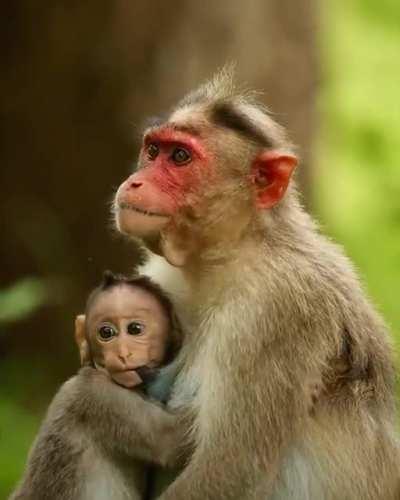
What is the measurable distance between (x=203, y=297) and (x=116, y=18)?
6204 mm

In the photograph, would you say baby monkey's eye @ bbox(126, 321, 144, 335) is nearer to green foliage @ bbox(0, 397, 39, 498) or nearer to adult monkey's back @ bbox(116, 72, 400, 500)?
adult monkey's back @ bbox(116, 72, 400, 500)

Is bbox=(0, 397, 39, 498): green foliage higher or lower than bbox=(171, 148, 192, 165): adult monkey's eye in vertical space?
lower

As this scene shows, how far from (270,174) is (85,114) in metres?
6.39

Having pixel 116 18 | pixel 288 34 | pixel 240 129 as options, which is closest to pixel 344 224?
pixel 288 34

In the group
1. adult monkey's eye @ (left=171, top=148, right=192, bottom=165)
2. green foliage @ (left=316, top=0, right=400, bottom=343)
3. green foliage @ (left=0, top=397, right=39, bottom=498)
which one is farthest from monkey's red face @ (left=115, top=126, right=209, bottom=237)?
green foliage @ (left=316, top=0, right=400, bottom=343)

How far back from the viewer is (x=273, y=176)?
379 inches

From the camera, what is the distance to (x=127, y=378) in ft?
31.3

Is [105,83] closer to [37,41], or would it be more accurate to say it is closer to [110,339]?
[37,41]

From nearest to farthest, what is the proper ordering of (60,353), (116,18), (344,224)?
1. (116,18)
2. (60,353)
3. (344,224)

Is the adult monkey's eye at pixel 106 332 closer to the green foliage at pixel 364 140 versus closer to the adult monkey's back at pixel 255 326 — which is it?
the adult monkey's back at pixel 255 326

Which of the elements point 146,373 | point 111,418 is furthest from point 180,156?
point 111,418

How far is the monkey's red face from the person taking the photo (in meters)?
9.41

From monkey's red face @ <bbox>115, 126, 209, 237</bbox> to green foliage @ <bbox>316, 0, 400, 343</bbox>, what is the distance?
684 centimetres

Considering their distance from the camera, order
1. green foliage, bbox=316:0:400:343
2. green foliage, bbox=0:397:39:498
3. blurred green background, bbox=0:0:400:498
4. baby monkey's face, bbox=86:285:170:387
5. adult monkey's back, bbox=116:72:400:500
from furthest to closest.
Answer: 1. green foliage, bbox=316:0:400:343
2. blurred green background, bbox=0:0:400:498
3. green foliage, bbox=0:397:39:498
4. baby monkey's face, bbox=86:285:170:387
5. adult monkey's back, bbox=116:72:400:500
